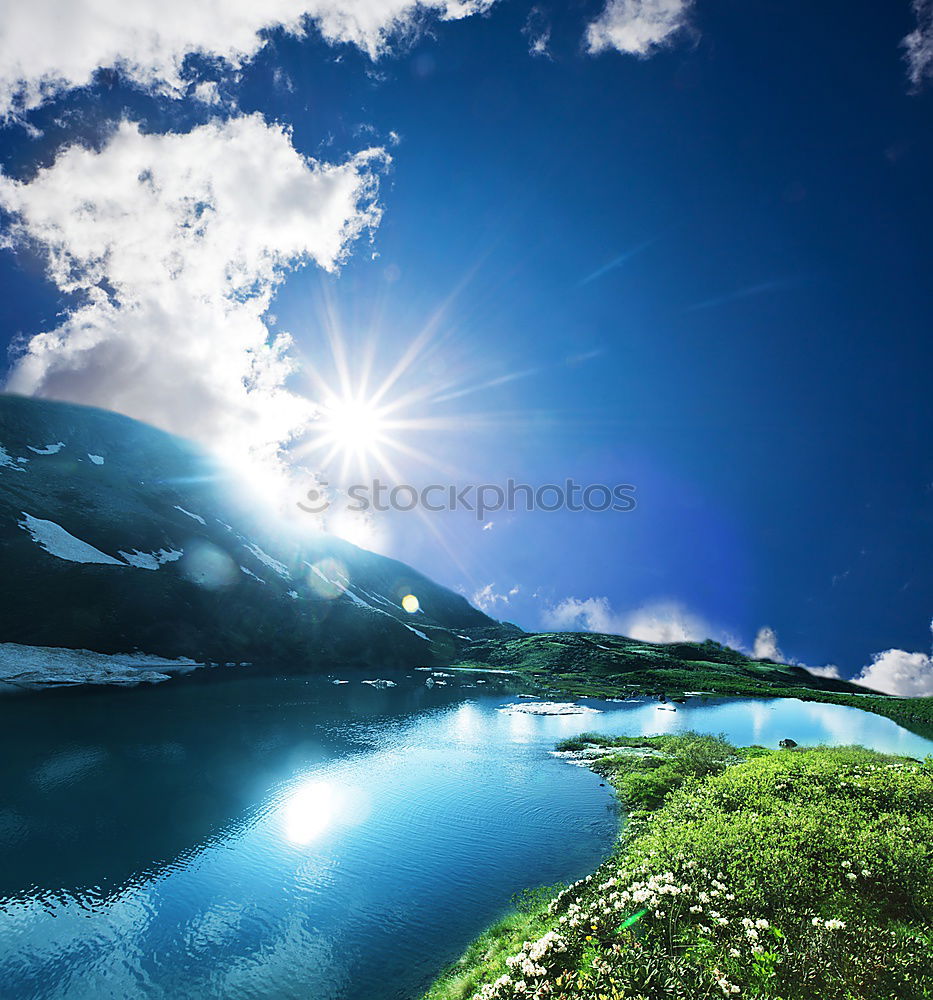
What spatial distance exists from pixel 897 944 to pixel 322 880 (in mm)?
24491

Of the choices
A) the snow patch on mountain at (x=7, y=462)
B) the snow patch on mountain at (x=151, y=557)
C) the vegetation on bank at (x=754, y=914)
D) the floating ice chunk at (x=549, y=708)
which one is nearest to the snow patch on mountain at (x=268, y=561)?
the snow patch on mountain at (x=151, y=557)

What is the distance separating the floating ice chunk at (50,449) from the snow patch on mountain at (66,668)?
10079 cm

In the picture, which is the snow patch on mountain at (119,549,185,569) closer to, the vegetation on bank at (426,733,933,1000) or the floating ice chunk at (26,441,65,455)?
the floating ice chunk at (26,441,65,455)

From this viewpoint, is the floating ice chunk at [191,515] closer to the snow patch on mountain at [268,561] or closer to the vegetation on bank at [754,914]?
the snow patch on mountain at [268,561]

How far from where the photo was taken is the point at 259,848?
2894cm

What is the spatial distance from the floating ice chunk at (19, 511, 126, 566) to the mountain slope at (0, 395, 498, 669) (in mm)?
387

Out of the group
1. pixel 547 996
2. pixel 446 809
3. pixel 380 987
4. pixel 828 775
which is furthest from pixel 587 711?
pixel 547 996

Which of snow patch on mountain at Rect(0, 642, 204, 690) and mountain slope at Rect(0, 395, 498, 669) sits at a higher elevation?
mountain slope at Rect(0, 395, 498, 669)

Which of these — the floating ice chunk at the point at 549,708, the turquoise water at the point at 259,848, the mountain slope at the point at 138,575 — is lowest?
the turquoise water at the point at 259,848

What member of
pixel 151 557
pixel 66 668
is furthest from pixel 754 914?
pixel 151 557

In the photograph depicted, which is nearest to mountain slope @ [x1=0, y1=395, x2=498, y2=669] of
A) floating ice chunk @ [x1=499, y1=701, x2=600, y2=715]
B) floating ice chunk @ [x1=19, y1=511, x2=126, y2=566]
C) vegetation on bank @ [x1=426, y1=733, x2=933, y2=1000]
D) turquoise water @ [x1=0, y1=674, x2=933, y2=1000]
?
floating ice chunk @ [x1=19, y1=511, x2=126, y2=566]

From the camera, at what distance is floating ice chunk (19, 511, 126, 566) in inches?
4574

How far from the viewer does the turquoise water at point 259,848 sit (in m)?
18.6

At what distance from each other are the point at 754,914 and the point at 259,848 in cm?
2717
